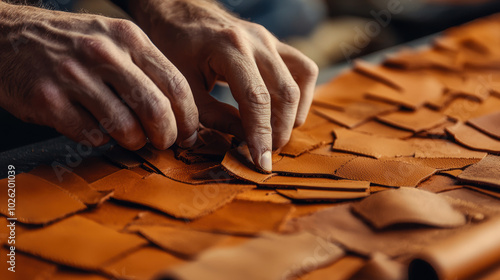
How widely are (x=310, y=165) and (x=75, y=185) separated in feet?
1.66

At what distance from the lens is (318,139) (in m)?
1.16

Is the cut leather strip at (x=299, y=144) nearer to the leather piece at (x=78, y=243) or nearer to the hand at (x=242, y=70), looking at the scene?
the hand at (x=242, y=70)

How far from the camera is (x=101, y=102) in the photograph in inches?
35.8

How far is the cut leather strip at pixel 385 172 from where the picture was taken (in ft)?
3.04

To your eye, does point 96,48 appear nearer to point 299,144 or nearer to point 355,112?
point 299,144

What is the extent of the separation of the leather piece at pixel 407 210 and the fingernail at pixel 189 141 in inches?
16.8

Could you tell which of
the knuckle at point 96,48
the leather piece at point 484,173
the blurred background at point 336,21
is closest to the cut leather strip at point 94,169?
the knuckle at point 96,48

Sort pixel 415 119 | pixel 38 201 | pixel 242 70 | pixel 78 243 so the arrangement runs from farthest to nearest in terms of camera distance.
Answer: pixel 415 119, pixel 242 70, pixel 38 201, pixel 78 243

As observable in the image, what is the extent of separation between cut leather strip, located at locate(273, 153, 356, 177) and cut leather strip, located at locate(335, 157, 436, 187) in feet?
0.07

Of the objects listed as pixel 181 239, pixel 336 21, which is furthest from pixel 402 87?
pixel 336 21

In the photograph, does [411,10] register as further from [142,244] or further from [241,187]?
[142,244]

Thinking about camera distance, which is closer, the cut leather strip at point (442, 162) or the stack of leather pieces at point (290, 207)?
the stack of leather pieces at point (290, 207)

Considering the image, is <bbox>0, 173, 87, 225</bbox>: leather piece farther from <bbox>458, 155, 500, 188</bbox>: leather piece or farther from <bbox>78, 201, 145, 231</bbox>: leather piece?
<bbox>458, 155, 500, 188</bbox>: leather piece

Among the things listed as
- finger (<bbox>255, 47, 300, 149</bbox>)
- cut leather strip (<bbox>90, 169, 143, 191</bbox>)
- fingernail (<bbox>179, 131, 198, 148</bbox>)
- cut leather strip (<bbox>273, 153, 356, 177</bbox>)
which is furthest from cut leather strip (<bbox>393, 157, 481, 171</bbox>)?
cut leather strip (<bbox>90, 169, 143, 191</bbox>)
